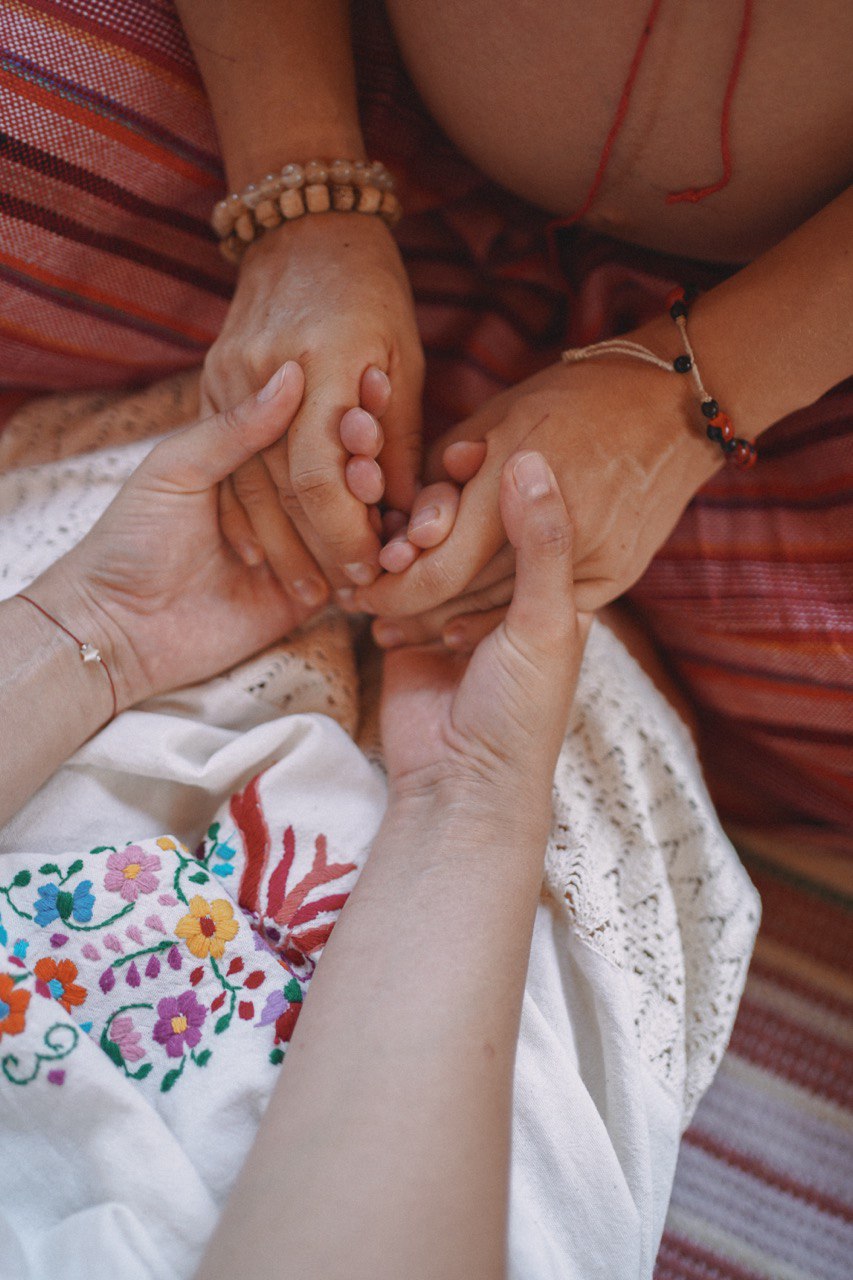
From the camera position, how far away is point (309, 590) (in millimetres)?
856

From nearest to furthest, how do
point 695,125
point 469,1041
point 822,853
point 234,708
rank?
point 469,1041, point 695,125, point 234,708, point 822,853

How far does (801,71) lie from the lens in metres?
0.66

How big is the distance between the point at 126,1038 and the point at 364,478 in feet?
1.51

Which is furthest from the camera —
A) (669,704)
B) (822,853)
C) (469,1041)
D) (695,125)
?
(822,853)

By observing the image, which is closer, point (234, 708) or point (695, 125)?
point (695, 125)

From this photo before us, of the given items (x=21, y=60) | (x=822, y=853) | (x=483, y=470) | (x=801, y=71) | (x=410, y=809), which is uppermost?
(x=21, y=60)

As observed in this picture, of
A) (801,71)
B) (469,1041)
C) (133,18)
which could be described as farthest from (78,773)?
(801,71)

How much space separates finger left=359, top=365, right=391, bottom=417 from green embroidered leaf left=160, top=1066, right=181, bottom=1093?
0.54m

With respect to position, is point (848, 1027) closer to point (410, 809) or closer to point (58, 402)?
point (410, 809)

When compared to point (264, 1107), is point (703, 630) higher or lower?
higher

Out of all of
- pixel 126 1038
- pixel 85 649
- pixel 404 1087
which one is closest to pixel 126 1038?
pixel 126 1038

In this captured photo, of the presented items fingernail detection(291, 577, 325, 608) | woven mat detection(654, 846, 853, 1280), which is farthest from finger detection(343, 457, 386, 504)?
woven mat detection(654, 846, 853, 1280)

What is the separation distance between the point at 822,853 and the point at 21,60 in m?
1.17

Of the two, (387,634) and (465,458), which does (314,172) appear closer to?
(465,458)
